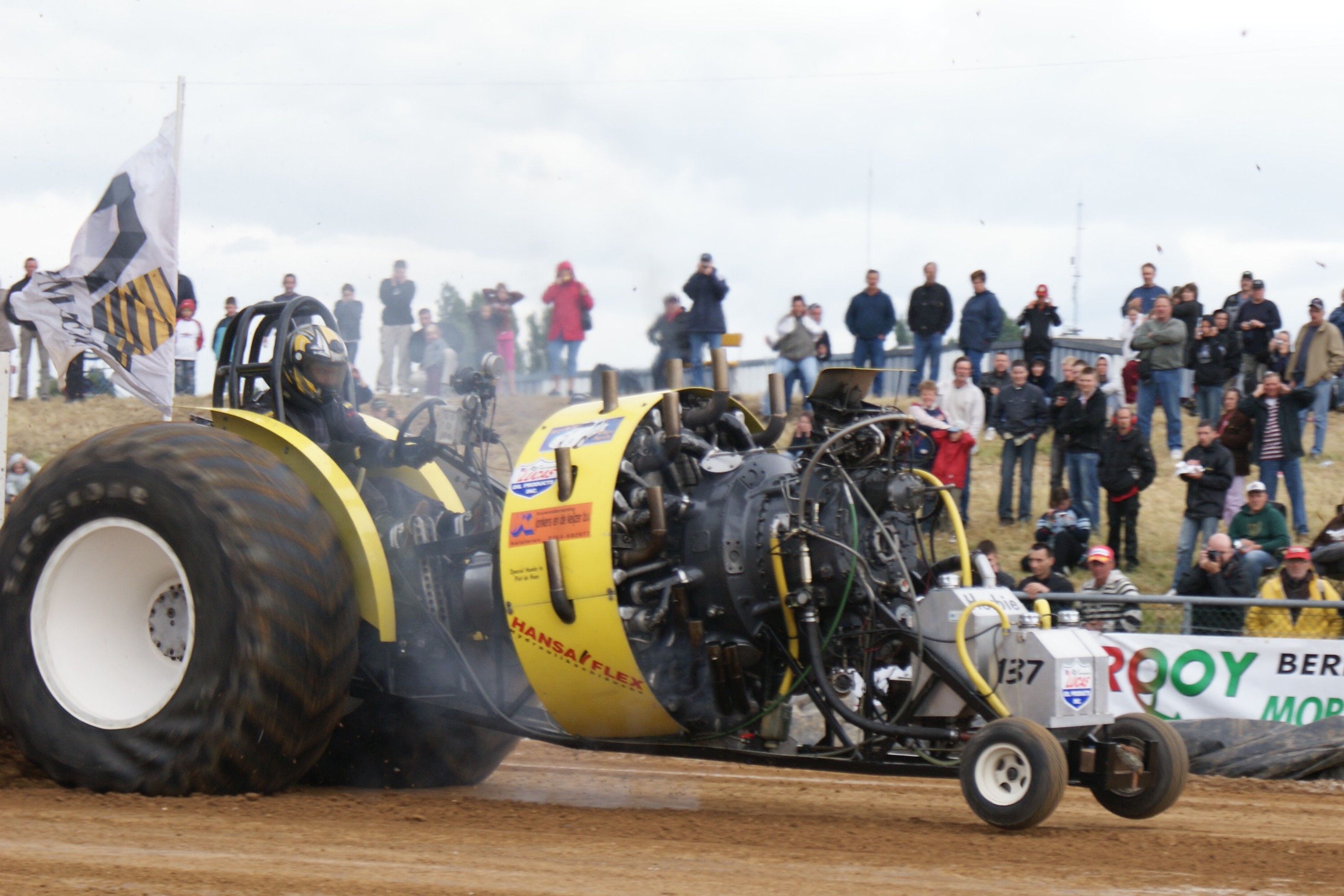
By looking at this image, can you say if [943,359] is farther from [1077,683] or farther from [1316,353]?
[1077,683]

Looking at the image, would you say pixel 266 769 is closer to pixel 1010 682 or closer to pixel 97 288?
pixel 1010 682

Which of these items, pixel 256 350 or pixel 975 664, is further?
pixel 256 350

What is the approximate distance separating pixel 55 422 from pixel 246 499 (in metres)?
14.2

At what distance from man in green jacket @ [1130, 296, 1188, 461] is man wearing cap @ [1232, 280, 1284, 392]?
0.73 metres

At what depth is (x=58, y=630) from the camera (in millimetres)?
6484

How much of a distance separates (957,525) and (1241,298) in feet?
35.0

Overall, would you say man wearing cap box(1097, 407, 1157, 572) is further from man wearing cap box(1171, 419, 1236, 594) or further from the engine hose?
the engine hose

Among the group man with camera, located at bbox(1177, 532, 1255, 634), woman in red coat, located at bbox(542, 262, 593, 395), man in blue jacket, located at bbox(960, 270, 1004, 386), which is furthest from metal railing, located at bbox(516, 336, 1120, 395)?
woman in red coat, located at bbox(542, 262, 593, 395)

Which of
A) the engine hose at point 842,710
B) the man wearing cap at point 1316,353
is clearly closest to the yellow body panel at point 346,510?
the engine hose at point 842,710

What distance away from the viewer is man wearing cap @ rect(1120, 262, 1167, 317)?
1527cm

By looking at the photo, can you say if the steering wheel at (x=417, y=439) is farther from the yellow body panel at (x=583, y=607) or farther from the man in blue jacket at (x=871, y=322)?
the man in blue jacket at (x=871, y=322)

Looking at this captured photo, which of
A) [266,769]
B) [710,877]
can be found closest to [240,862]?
[266,769]

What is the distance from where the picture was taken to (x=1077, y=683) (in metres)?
5.71

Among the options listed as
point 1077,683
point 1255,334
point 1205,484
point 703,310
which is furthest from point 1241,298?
point 1077,683
